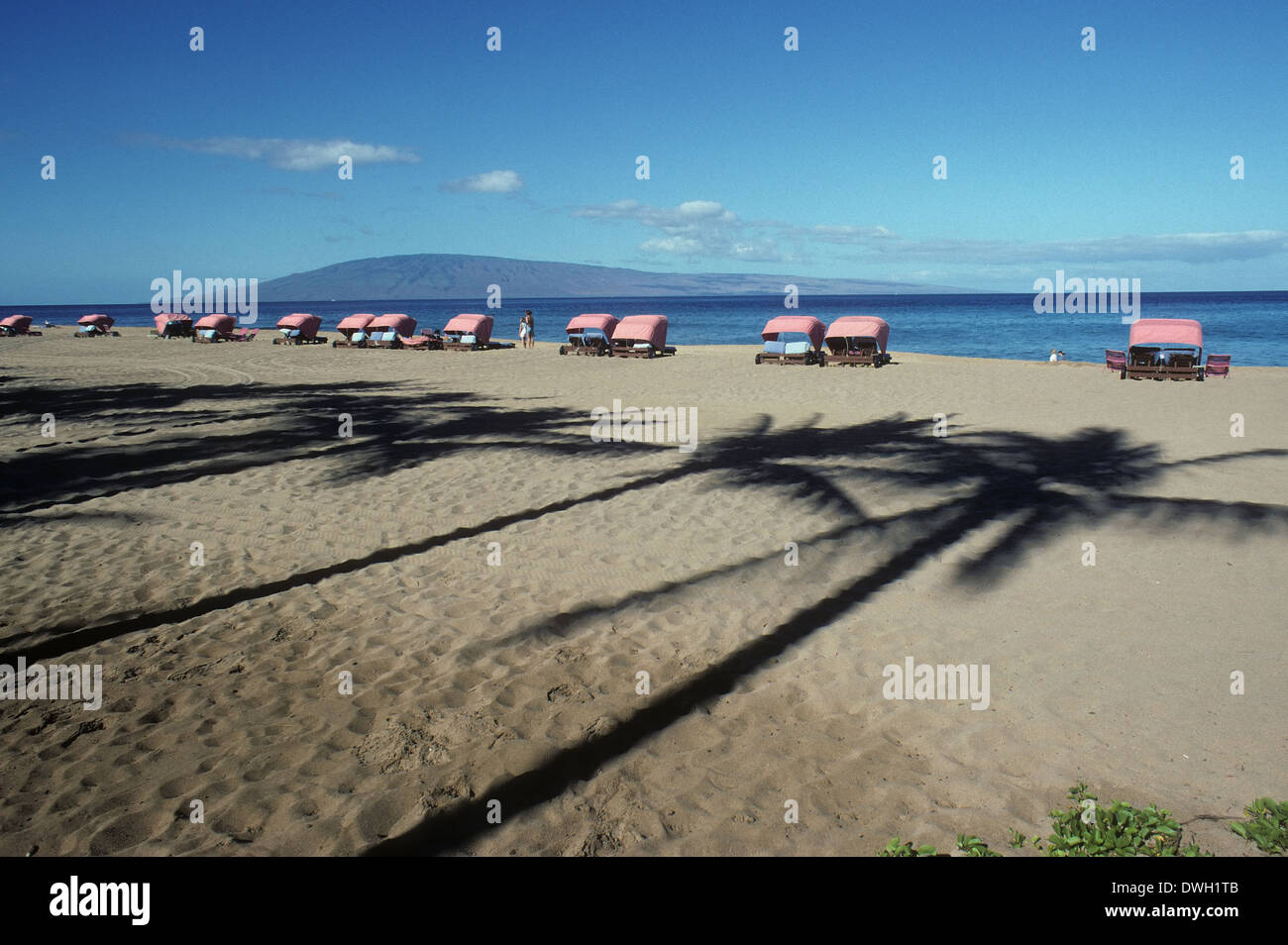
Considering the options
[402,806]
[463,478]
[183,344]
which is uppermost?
[183,344]

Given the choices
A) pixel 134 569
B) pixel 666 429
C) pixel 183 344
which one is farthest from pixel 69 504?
pixel 183 344

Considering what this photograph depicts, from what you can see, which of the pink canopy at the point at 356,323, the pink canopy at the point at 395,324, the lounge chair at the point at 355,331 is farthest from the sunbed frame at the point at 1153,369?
the pink canopy at the point at 356,323

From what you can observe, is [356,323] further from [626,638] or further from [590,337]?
[626,638]

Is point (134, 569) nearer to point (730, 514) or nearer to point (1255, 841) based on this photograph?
point (730, 514)

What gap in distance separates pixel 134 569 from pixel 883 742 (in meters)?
6.17

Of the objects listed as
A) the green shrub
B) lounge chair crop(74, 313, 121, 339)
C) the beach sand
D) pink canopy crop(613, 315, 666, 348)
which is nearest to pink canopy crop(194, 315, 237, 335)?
lounge chair crop(74, 313, 121, 339)

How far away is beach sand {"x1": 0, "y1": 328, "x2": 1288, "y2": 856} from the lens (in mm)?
3494

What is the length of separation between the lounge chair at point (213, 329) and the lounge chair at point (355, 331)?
21.2 feet

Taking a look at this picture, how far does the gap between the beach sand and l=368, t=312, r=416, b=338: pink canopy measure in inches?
941

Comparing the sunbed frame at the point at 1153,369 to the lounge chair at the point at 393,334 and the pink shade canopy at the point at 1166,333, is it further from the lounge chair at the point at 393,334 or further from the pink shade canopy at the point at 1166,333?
the lounge chair at the point at 393,334

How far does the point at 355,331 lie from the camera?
35.9 meters

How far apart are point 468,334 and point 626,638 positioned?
30.7 metres

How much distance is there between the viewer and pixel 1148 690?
4457 millimetres

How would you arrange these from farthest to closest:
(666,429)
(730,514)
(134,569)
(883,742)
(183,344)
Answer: (183,344) → (666,429) → (730,514) → (134,569) → (883,742)
